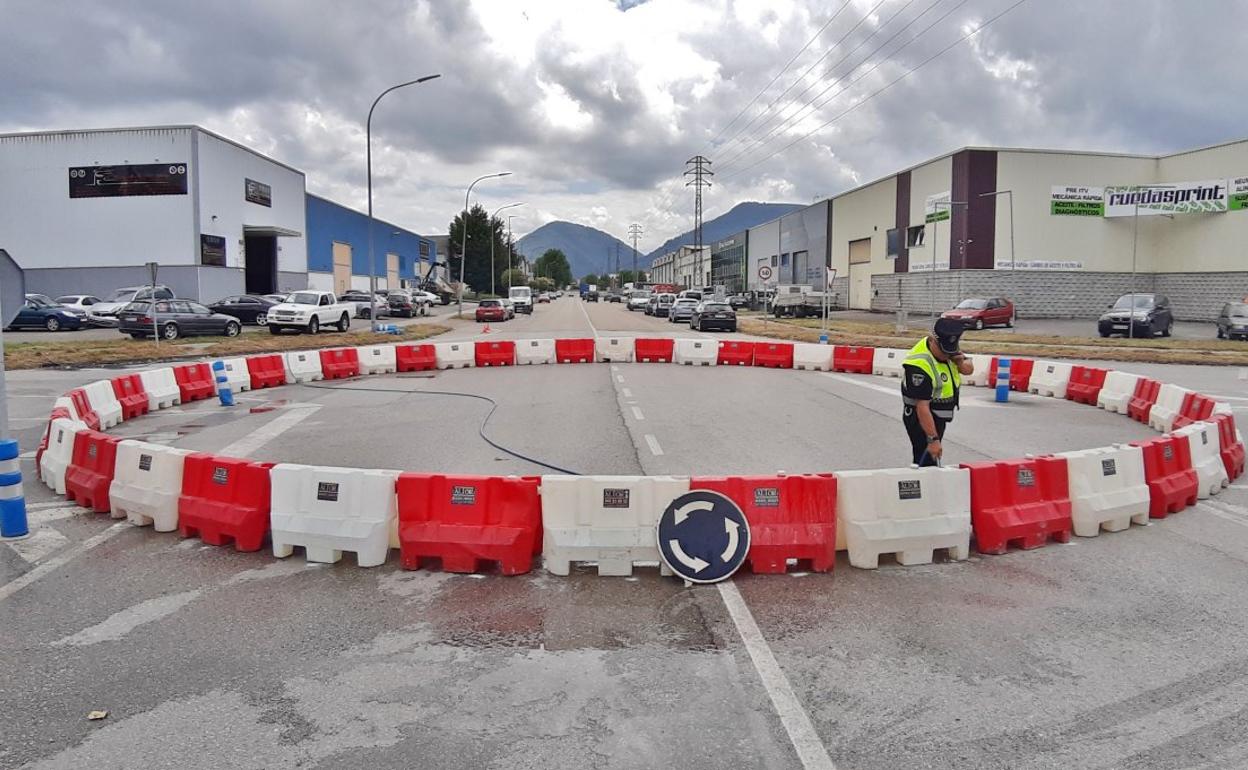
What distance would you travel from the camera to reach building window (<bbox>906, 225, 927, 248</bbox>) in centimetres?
5289

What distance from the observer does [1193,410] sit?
1140 centimetres

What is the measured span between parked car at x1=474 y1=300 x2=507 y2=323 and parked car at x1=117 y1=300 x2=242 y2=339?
1896 centimetres

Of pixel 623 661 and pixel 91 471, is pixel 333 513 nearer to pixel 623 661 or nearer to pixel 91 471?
pixel 623 661

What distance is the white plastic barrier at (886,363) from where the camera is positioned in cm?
2062

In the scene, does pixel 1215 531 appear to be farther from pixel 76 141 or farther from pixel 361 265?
pixel 361 265

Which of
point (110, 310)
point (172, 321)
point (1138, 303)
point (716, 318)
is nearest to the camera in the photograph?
point (172, 321)

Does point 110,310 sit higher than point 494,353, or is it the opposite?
point 110,310

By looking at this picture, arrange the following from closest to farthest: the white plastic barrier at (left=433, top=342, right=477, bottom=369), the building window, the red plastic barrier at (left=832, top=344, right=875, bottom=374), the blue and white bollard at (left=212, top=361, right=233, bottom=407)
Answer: the blue and white bollard at (left=212, top=361, right=233, bottom=407) → the red plastic barrier at (left=832, top=344, right=875, bottom=374) → the white plastic barrier at (left=433, top=342, right=477, bottom=369) → the building window

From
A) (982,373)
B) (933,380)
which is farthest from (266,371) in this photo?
(982,373)

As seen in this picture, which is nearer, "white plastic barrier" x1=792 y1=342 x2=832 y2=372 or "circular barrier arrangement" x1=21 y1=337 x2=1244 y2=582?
"circular barrier arrangement" x1=21 y1=337 x2=1244 y2=582

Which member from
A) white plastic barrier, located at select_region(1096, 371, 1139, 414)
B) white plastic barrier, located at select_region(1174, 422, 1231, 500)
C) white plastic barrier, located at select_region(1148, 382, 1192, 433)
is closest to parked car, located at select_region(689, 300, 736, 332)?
white plastic barrier, located at select_region(1096, 371, 1139, 414)

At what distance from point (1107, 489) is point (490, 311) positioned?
4544cm

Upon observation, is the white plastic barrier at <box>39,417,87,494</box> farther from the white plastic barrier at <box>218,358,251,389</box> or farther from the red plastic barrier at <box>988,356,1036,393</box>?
the red plastic barrier at <box>988,356,1036,393</box>

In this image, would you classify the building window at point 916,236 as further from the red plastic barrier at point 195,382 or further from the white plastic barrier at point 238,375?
the red plastic barrier at point 195,382
